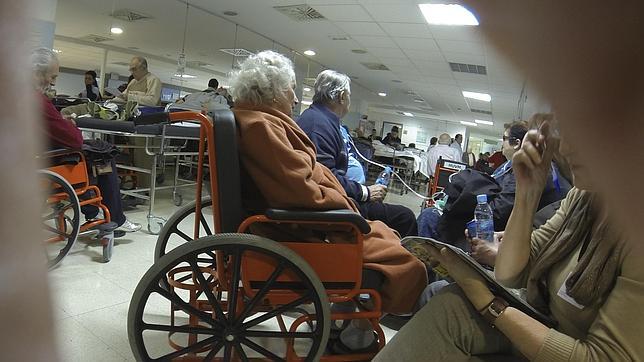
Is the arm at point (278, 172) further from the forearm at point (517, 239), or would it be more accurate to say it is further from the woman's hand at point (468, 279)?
the forearm at point (517, 239)

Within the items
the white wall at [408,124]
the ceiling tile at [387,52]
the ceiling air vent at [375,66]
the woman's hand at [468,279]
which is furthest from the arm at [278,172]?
the white wall at [408,124]

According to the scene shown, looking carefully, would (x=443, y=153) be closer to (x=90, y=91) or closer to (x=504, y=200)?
(x=504, y=200)

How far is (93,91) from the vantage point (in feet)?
13.1

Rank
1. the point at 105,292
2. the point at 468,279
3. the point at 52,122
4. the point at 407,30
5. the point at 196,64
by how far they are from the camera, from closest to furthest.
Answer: the point at 52,122
the point at 468,279
the point at 105,292
the point at 407,30
the point at 196,64

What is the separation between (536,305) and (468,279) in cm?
21

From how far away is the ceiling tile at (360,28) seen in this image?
4645mm

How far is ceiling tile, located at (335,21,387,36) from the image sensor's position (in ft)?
15.2

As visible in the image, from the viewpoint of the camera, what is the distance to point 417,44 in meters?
5.01

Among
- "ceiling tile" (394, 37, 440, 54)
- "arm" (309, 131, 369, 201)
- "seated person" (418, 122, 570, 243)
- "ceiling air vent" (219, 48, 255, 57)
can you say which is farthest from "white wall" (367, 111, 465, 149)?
"arm" (309, 131, 369, 201)

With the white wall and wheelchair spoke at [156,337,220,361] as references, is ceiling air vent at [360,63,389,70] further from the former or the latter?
the white wall

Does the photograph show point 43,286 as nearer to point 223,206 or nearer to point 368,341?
point 223,206

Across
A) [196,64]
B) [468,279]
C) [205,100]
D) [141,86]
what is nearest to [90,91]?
[141,86]

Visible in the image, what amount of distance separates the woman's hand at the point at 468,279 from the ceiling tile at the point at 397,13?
3245 millimetres

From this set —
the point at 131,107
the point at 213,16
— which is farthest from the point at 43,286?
the point at 213,16
